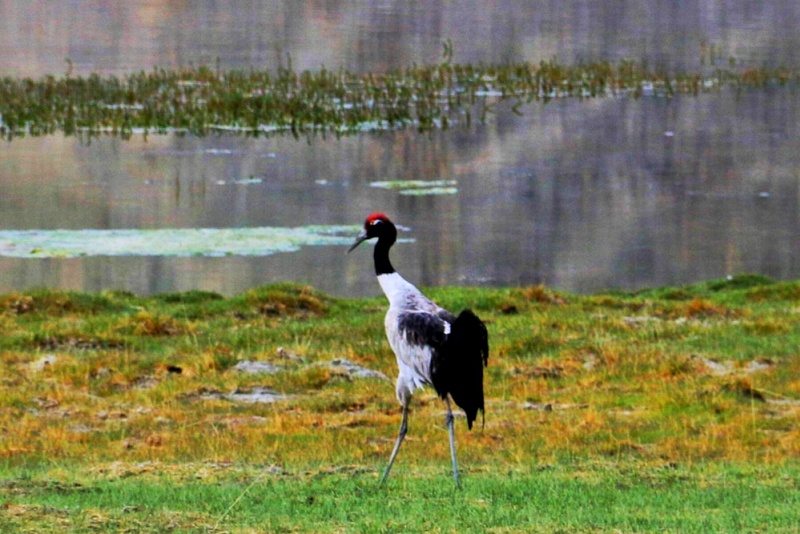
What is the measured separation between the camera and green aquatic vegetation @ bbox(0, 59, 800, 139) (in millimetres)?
47688

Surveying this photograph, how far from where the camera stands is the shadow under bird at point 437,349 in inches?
428

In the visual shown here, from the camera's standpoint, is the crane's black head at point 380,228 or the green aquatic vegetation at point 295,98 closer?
the crane's black head at point 380,228

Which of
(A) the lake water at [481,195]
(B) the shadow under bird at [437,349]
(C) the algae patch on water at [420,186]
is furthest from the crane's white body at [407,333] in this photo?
(C) the algae patch on water at [420,186]

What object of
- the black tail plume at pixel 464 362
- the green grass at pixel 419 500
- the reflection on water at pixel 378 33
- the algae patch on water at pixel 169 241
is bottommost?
the algae patch on water at pixel 169 241

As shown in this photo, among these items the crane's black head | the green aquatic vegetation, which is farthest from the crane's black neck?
the green aquatic vegetation

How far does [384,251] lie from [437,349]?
1.46m

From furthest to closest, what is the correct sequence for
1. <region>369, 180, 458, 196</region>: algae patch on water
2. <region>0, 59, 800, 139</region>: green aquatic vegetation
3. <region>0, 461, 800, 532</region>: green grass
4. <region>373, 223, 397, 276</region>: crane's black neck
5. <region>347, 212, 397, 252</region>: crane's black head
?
<region>0, 59, 800, 139</region>: green aquatic vegetation
<region>369, 180, 458, 196</region>: algae patch on water
<region>347, 212, 397, 252</region>: crane's black head
<region>373, 223, 397, 276</region>: crane's black neck
<region>0, 461, 800, 532</region>: green grass

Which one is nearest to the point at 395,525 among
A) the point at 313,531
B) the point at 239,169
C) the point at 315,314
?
the point at 313,531

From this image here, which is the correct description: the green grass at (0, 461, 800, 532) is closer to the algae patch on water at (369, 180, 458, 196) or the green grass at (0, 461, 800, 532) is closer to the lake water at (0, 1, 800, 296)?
the lake water at (0, 1, 800, 296)

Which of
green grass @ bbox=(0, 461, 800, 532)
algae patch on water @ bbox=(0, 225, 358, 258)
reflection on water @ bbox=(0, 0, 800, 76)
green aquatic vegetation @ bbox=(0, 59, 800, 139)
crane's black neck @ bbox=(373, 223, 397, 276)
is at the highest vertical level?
reflection on water @ bbox=(0, 0, 800, 76)

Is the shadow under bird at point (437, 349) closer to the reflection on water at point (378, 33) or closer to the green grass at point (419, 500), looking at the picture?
Answer: the green grass at point (419, 500)

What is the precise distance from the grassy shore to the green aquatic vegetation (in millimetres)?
22363

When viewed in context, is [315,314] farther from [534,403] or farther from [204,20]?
[204,20]

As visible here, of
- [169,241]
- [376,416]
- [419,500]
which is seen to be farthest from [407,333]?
[169,241]
